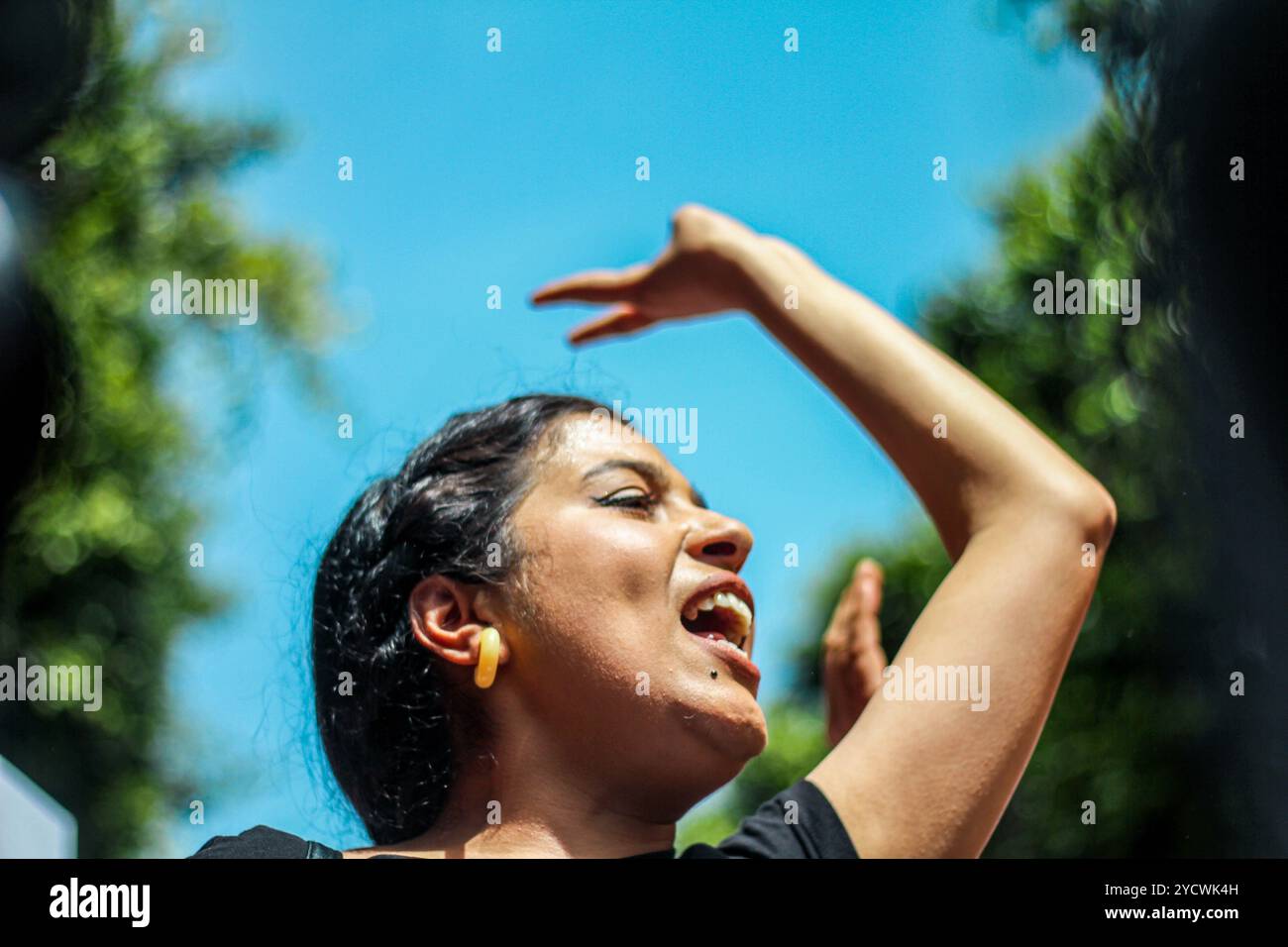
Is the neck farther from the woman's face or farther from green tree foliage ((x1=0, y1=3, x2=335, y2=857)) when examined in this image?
green tree foliage ((x1=0, y1=3, x2=335, y2=857))

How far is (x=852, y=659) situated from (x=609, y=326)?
765 mm

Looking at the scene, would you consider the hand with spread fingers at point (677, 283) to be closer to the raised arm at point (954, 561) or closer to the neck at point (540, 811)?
the raised arm at point (954, 561)

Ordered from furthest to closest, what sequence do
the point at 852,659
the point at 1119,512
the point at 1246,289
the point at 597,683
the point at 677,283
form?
the point at 1119,512 → the point at 1246,289 → the point at 852,659 → the point at 677,283 → the point at 597,683

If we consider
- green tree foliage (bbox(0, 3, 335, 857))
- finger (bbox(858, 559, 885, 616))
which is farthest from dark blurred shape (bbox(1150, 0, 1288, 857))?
green tree foliage (bbox(0, 3, 335, 857))

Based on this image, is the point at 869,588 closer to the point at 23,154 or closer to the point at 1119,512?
the point at 23,154

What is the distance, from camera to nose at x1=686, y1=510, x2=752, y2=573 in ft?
6.78

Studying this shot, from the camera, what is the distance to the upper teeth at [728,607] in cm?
204

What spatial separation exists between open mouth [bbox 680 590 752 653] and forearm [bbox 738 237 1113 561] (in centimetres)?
31

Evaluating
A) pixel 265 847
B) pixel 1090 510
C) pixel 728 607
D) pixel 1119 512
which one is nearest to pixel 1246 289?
pixel 1090 510

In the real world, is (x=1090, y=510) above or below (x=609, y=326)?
below

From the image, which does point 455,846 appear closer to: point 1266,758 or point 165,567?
point 1266,758

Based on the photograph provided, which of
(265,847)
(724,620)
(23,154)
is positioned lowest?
(265,847)

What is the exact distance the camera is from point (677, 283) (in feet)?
7.25

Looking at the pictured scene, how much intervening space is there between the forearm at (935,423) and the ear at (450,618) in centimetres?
60
